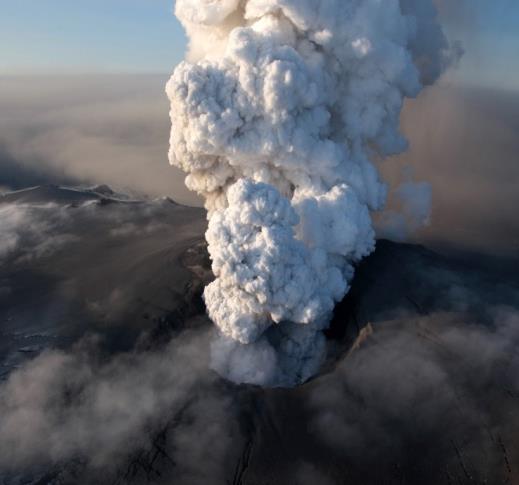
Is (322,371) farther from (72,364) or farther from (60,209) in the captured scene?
(60,209)

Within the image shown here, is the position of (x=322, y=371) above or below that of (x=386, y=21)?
below

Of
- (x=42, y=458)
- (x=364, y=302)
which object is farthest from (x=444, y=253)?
(x=42, y=458)

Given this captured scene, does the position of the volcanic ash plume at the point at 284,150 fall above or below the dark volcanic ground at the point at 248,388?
above

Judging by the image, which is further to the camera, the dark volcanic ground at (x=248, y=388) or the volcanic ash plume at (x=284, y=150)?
the volcanic ash plume at (x=284, y=150)

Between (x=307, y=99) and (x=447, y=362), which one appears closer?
(x=447, y=362)

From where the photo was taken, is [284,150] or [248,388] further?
[284,150]
